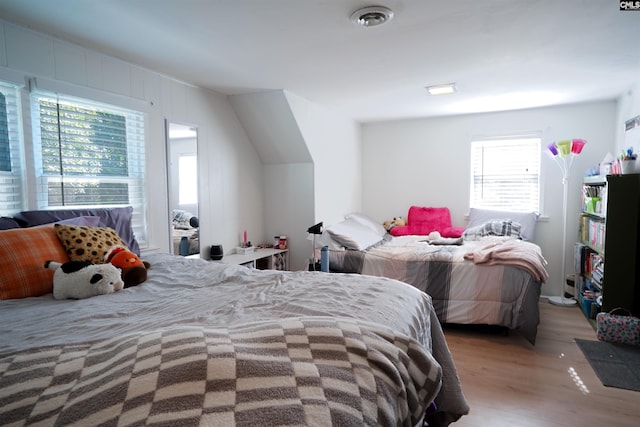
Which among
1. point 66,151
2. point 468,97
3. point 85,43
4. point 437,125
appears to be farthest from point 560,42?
point 66,151

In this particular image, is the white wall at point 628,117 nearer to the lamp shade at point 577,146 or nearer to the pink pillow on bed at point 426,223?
the lamp shade at point 577,146

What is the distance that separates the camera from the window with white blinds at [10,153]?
2041 millimetres

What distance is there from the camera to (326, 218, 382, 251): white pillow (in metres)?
3.60

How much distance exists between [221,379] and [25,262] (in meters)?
1.46

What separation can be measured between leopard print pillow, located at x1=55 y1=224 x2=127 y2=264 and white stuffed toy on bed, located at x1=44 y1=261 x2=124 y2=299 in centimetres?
13

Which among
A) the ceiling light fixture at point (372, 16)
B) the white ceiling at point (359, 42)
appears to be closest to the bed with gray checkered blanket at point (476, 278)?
the white ceiling at point (359, 42)

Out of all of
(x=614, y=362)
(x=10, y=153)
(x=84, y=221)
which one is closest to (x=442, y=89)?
(x=614, y=362)

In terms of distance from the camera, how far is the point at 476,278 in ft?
10.1

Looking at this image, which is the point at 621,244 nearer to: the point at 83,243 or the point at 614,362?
the point at 614,362

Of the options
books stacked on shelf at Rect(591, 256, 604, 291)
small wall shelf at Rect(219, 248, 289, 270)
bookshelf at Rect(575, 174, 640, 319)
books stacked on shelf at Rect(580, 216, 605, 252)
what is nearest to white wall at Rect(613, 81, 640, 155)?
bookshelf at Rect(575, 174, 640, 319)

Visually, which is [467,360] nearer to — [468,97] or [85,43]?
[468,97]

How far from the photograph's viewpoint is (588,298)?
3.58 metres

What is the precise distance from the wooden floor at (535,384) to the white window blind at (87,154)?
103 inches

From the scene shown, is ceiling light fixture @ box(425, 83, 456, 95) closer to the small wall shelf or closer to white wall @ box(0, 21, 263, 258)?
white wall @ box(0, 21, 263, 258)
